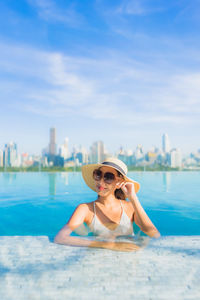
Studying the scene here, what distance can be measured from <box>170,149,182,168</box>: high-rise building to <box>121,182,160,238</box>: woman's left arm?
129 feet

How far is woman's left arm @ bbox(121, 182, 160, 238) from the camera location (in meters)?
2.36

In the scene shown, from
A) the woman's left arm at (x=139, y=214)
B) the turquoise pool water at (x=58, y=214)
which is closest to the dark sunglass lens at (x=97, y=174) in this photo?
the woman's left arm at (x=139, y=214)

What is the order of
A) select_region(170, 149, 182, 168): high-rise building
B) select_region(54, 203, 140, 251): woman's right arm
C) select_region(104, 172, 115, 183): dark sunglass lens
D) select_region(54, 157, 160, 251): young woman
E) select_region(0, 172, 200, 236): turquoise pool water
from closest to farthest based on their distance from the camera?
select_region(54, 203, 140, 251): woman's right arm → select_region(54, 157, 160, 251): young woman → select_region(104, 172, 115, 183): dark sunglass lens → select_region(0, 172, 200, 236): turquoise pool water → select_region(170, 149, 182, 168): high-rise building

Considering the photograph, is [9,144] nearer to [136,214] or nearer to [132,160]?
[132,160]

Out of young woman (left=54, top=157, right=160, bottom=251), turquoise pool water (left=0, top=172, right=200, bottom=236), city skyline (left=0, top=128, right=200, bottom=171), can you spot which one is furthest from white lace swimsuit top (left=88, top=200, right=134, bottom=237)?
city skyline (left=0, top=128, right=200, bottom=171)

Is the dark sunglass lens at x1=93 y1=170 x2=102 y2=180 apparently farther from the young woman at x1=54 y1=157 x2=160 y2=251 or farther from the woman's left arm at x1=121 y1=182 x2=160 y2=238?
the woman's left arm at x1=121 y1=182 x2=160 y2=238

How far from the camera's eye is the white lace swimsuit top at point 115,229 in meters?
2.57

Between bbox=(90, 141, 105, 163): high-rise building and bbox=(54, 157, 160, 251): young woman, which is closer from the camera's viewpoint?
bbox=(54, 157, 160, 251): young woman

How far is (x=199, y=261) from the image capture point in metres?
1.90

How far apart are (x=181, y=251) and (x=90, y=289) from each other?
35.5 inches

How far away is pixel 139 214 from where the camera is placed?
2.40 meters

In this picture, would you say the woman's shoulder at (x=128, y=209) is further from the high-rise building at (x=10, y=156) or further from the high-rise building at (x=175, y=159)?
the high-rise building at (x=175, y=159)

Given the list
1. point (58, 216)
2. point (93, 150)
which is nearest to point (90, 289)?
point (58, 216)

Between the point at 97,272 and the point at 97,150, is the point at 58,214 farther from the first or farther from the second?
the point at 97,150
